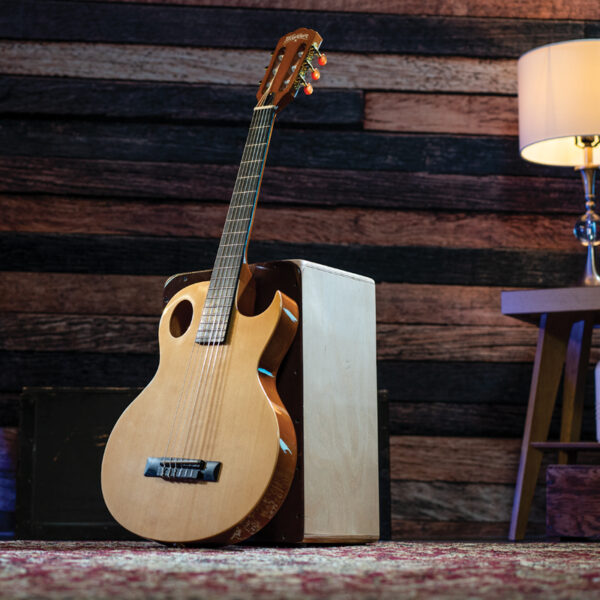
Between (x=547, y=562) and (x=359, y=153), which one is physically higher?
(x=359, y=153)

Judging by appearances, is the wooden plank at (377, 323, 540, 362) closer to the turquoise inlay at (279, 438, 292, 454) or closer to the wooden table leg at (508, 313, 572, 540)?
the wooden table leg at (508, 313, 572, 540)

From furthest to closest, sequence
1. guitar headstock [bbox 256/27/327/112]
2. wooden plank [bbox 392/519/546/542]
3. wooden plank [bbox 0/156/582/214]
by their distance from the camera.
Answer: wooden plank [bbox 0/156/582/214], wooden plank [bbox 392/519/546/542], guitar headstock [bbox 256/27/327/112]

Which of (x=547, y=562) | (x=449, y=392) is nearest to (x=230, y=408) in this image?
(x=547, y=562)

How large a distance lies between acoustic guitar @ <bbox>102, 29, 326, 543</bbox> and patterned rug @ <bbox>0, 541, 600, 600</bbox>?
0.26 ft

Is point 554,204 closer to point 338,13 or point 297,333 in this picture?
point 338,13

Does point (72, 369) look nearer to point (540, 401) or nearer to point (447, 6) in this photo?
point (540, 401)

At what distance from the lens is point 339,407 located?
1566mm

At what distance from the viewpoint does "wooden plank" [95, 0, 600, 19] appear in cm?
239

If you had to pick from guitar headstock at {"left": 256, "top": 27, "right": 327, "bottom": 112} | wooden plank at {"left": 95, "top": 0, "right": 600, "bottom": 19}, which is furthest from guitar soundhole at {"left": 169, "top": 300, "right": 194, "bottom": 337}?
wooden plank at {"left": 95, "top": 0, "right": 600, "bottom": 19}

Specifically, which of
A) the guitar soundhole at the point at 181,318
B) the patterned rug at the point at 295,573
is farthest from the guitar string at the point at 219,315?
the patterned rug at the point at 295,573

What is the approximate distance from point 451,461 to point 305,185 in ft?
2.99

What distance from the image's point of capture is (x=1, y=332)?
89.0 inches

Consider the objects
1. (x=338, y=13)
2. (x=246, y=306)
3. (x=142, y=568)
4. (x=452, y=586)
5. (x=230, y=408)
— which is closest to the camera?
(x=452, y=586)

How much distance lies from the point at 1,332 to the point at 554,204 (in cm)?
167
